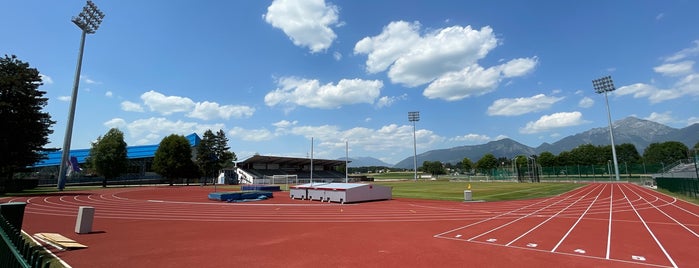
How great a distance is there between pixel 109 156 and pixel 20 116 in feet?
90.9

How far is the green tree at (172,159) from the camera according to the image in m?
69.8

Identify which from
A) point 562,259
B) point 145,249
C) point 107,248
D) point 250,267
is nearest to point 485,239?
point 562,259

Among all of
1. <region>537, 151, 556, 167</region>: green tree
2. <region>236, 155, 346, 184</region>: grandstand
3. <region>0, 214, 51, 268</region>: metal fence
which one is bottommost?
<region>0, 214, 51, 268</region>: metal fence

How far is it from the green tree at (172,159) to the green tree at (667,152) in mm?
148511

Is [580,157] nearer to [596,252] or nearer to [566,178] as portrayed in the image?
[566,178]

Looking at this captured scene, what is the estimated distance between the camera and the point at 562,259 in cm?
931

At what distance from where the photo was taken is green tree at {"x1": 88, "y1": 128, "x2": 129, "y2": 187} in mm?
62456

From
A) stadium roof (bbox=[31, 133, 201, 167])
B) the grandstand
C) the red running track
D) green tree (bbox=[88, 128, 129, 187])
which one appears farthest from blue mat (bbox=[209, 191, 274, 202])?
stadium roof (bbox=[31, 133, 201, 167])

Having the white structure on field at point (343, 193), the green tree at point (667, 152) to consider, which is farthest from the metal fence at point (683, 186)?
the green tree at point (667, 152)

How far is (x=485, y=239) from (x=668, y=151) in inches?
6132

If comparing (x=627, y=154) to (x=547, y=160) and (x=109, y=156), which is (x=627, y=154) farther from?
(x=109, y=156)

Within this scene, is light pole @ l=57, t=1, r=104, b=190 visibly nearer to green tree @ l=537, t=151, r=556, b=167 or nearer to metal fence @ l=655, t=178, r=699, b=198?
metal fence @ l=655, t=178, r=699, b=198

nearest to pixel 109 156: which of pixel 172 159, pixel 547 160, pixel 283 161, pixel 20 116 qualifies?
pixel 172 159

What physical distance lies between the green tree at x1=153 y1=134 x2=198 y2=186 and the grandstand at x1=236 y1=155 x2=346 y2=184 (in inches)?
518
